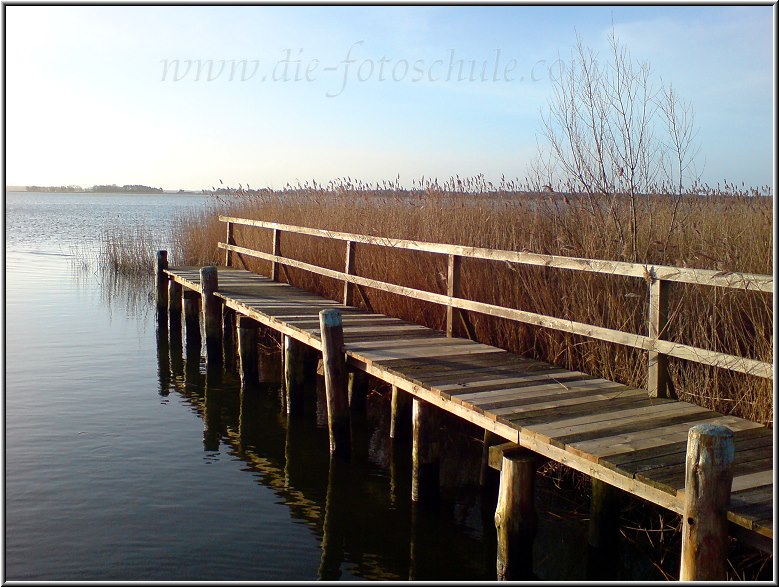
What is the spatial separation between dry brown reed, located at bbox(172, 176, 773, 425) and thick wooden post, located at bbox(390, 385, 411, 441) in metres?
1.16

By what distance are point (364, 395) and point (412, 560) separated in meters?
3.43

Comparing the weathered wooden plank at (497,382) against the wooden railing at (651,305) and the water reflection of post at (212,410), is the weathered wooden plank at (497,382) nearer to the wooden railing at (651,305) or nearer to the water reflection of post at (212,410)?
the wooden railing at (651,305)

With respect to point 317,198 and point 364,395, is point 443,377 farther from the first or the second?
point 317,198

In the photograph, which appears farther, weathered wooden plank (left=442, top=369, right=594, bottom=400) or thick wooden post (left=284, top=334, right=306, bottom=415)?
thick wooden post (left=284, top=334, right=306, bottom=415)

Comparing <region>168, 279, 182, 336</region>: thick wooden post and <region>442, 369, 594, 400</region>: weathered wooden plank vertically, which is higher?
<region>442, 369, 594, 400</region>: weathered wooden plank

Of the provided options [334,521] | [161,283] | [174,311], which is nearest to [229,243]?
[161,283]

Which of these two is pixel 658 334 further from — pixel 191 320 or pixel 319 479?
pixel 191 320

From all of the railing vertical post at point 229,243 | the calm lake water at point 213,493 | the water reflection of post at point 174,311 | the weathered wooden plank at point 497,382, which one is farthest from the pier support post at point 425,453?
the railing vertical post at point 229,243

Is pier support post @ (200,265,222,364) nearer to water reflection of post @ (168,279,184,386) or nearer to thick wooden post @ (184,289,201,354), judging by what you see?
thick wooden post @ (184,289,201,354)

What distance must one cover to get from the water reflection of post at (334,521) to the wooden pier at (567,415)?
0.95 feet

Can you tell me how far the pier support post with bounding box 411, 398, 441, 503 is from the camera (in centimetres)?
616

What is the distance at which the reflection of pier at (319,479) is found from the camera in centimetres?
545

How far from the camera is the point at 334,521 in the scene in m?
5.95

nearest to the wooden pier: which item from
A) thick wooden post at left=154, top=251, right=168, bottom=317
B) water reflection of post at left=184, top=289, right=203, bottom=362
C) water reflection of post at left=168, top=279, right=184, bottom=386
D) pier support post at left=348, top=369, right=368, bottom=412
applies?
pier support post at left=348, top=369, right=368, bottom=412
